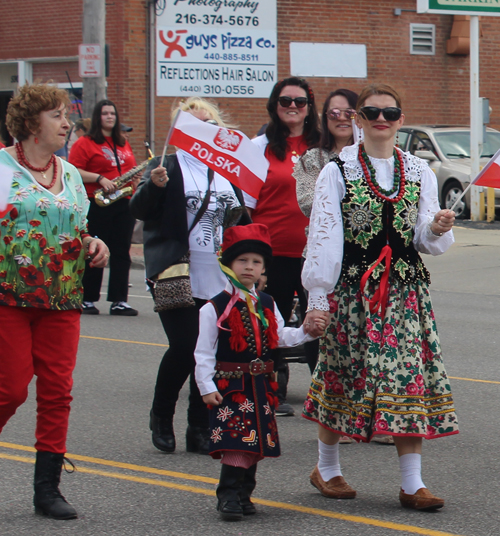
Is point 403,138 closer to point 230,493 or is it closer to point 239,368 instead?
point 239,368

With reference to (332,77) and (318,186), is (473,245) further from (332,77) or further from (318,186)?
(318,186)

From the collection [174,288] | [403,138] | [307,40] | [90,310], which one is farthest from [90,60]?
[174,288]

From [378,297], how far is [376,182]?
520mm

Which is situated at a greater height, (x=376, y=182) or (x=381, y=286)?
(x=376, y=182)

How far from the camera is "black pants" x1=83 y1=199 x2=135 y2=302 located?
10641 mm

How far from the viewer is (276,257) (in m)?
6.16

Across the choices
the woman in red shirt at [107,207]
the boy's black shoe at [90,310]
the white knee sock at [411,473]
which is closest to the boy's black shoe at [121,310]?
the woman in red shirt at [107,207]

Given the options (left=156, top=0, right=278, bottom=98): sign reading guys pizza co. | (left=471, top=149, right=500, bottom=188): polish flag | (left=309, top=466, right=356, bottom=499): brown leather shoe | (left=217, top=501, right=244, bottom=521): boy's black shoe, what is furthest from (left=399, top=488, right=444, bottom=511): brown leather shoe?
(left=156, top=0, right=278, bottom=98): sign reading guys pizza co.

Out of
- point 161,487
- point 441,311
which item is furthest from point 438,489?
point 441,311

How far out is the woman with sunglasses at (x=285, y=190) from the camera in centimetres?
614

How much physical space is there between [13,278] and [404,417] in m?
1.75

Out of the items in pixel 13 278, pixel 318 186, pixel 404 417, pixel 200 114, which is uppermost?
pixel 200 114

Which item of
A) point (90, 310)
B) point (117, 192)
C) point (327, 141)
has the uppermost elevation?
point (327, 141)

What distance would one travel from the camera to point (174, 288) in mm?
5410
